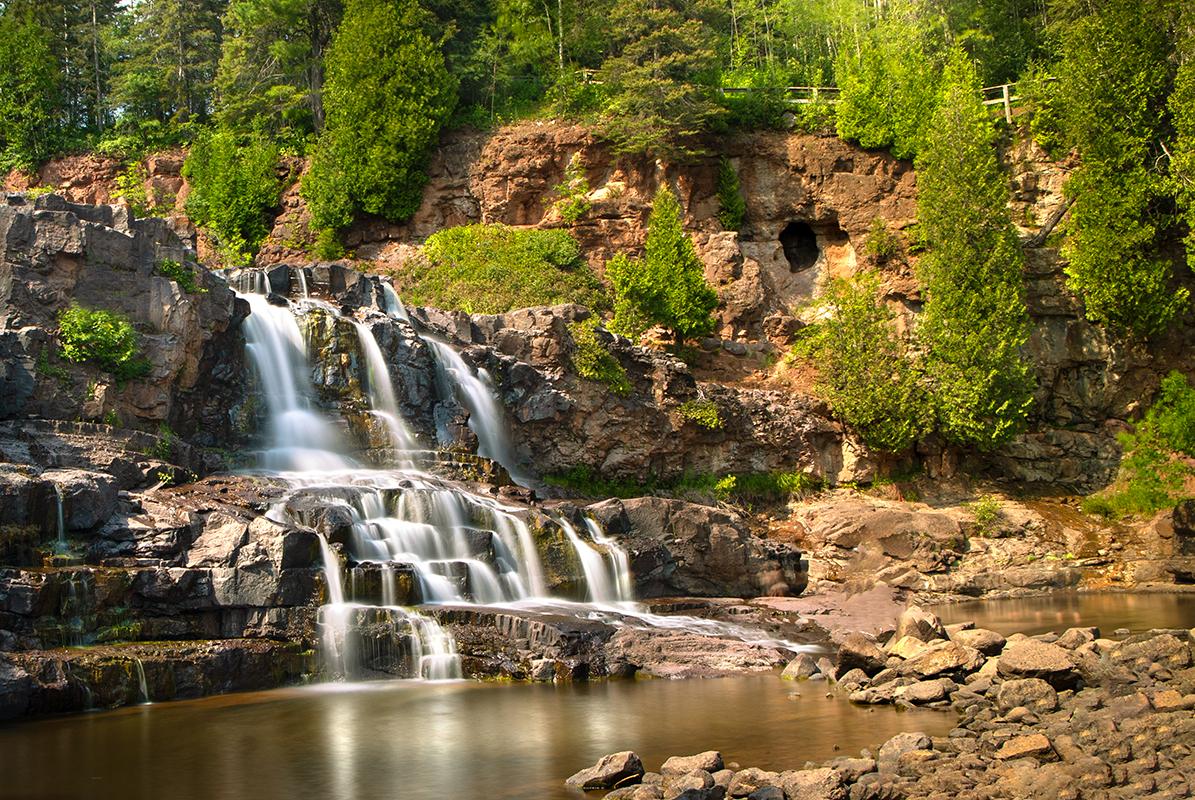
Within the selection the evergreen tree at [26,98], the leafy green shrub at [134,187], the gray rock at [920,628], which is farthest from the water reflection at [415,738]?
the evergreen tree at [26,98]

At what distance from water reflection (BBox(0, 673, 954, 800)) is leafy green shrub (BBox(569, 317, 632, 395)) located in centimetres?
1569

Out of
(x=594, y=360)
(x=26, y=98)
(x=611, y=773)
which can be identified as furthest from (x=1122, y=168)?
(x=26, y=98)

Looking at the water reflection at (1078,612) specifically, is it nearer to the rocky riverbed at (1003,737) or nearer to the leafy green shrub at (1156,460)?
the rocky riverbed at (1003,737)

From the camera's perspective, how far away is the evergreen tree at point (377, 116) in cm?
4194

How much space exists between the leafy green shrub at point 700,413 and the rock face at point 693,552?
6488mm

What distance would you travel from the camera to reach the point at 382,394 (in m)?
28.0

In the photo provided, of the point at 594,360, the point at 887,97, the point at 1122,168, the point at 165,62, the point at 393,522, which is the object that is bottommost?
the point at 393,522

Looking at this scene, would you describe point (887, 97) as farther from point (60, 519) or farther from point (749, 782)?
point (749, 782)

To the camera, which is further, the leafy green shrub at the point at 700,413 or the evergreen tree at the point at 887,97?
the evergreen tree at the point at 887,97

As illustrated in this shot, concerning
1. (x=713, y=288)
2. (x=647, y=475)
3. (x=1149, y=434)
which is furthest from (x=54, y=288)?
(x=1149, y=434)

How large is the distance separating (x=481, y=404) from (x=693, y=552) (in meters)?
7.91

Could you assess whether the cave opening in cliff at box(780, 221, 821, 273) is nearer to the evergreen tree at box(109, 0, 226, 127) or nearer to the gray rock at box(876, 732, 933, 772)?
the evergreen tree at box(109, 0, 226, 127)

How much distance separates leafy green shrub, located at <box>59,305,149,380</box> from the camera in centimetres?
2348

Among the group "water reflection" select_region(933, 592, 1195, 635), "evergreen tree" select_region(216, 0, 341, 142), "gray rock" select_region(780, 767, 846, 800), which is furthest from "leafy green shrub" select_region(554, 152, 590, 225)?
"gray rock" select_region(780, 767, 846, 800)
